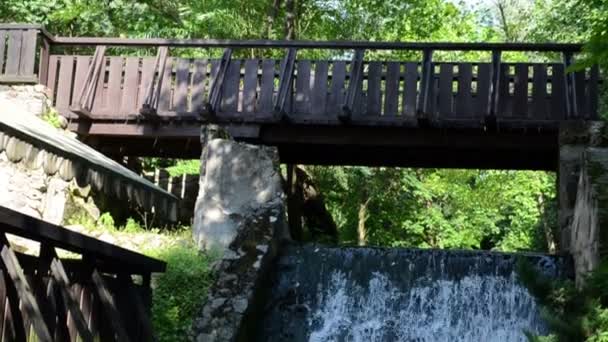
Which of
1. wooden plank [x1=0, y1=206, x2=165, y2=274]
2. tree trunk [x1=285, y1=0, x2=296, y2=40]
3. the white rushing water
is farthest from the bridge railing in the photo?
wooden plank [x1=0, y1=206, x2=165, y2=274]

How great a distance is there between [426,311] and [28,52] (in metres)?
7.80

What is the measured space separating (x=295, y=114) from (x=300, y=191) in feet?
19.6

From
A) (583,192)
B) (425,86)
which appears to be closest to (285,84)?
(425,86)

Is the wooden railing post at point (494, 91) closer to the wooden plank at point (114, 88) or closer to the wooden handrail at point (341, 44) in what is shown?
the wooden handrail at point (341, 44)

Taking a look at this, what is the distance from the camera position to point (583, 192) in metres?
10.4

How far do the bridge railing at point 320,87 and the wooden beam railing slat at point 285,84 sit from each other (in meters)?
0.02

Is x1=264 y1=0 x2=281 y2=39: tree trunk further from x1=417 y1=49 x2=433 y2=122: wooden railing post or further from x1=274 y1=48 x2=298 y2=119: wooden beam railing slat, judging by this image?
x1=417 y1=49 x2=433 y2=122: wooden railing post

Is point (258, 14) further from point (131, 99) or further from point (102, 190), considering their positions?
point (102, 190)

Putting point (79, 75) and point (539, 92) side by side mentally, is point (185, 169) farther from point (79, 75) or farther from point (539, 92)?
point (539, 92)

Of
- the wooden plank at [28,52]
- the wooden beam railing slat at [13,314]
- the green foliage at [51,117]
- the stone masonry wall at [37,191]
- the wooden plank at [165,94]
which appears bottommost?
the wooden beam railing slat at [13,314]

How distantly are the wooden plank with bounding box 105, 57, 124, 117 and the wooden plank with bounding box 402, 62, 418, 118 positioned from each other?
4686 mm

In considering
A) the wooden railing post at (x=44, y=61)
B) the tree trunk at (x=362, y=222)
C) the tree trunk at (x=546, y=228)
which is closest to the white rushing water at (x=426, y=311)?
the wooden railing post at (x=44, y=61)

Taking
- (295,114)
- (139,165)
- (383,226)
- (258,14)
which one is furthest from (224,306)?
(383,226)

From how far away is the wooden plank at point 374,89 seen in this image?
13.6 metres
